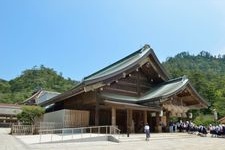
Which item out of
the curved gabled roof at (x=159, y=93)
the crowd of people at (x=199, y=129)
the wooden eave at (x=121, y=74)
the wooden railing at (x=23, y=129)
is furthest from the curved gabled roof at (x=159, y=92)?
the wooden railing at (x=23, y=129)

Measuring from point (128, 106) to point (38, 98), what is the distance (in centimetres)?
3911

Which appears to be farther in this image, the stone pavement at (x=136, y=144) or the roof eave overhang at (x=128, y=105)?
the roof eave overhang at (x=128, y=105)

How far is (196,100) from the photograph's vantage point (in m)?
26.7

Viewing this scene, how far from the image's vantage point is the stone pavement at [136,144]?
13734mm

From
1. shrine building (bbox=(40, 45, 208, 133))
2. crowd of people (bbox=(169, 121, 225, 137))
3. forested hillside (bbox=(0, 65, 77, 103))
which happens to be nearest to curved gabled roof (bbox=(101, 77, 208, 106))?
shrine building (bbox=(40, 45, 208, 133))

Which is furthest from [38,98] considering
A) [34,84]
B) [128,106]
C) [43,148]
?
[43,148]

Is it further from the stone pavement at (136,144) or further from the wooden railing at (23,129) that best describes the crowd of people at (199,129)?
the wooden railing at (23,129)

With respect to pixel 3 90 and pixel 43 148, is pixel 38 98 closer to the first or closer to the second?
pixel 3 90

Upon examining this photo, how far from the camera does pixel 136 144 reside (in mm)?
15742

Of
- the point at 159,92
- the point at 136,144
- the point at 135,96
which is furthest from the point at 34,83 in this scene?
the point at 136,144

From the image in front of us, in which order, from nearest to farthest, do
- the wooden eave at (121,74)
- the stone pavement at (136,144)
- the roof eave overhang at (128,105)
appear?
the stone pavement at (136,144) → the roof eave overhang at (128,105) → the wooden eave at (121,74)

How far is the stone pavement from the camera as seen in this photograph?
13.7 meters

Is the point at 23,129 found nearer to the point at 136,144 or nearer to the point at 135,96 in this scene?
the point at 135,96

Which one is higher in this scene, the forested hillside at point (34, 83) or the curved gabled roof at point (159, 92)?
the forested hillside at point (34, 83)
